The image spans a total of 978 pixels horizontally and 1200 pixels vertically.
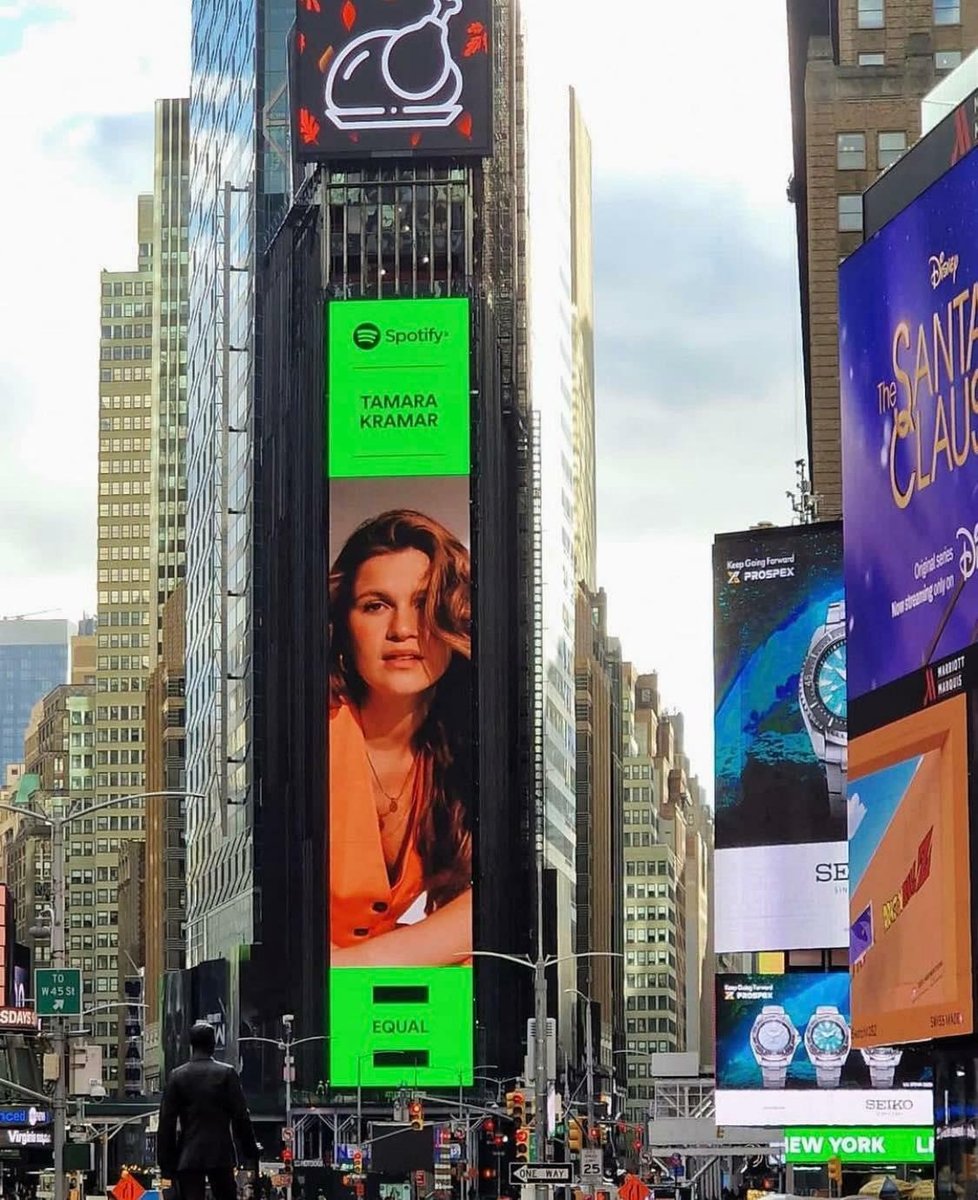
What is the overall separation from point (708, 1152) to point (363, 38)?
266 feet

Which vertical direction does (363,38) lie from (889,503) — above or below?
above

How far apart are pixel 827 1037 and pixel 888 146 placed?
47.7m

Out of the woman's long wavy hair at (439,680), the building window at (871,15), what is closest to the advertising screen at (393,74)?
the woman's long wavy hair at (439,680)

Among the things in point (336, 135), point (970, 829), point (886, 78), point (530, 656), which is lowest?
point (970, 829)

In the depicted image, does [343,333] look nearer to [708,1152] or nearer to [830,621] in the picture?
[708,1152]

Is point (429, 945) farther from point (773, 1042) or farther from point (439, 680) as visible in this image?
point (773, 1042)

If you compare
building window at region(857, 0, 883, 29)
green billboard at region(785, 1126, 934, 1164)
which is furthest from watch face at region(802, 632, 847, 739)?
building window at region(857, 0, 883, 29)

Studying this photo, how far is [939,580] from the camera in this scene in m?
35.6

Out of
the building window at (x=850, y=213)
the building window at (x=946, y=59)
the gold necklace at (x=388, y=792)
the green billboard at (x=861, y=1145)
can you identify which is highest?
the building window at (x=946, y=59)

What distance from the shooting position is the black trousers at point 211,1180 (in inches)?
725

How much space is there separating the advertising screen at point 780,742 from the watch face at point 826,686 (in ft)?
0.08

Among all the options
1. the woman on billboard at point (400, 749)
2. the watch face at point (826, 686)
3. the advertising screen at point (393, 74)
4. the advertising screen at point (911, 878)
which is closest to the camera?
the advertising screen at point (911, 878)

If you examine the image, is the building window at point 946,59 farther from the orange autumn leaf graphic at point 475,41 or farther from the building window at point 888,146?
the orange autumn leaf graphic at point 475,41

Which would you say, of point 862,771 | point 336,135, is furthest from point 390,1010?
point 862,771
